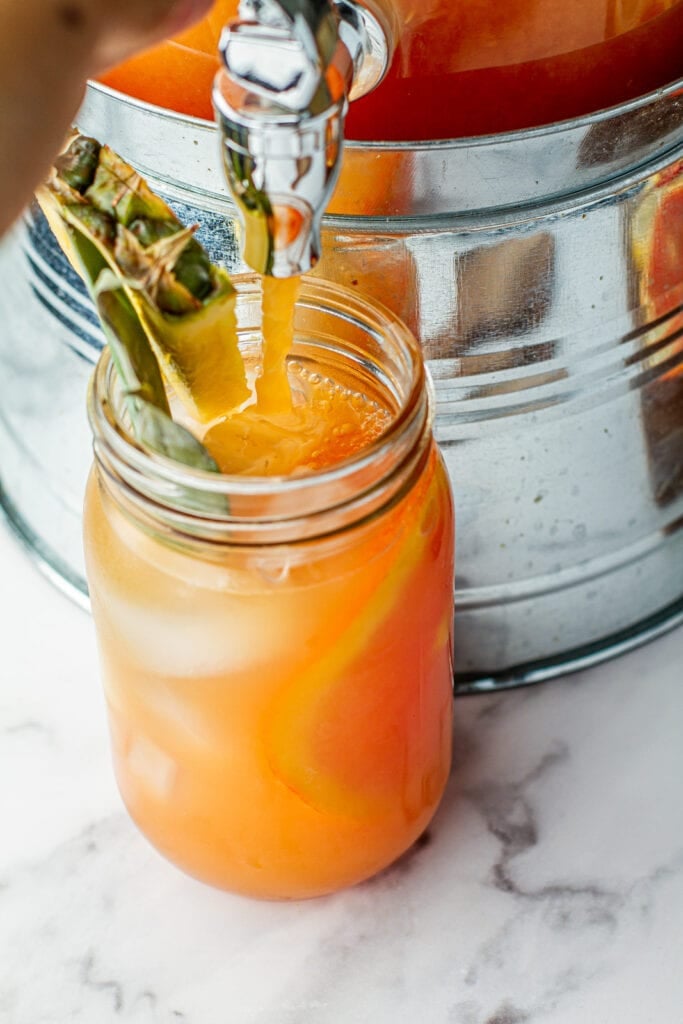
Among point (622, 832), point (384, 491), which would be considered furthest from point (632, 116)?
point (622, 832)

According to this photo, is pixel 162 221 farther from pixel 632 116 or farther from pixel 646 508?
pixel 646 508

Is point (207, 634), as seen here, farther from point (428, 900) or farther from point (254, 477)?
point (428, 900)

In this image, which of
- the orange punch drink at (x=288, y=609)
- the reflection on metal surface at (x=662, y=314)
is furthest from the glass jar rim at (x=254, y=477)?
the reflection on metal surface at (x=662, y=314)

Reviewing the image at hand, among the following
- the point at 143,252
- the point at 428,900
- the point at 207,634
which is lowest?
the point at 428,900

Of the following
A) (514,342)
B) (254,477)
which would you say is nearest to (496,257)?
(514,342)

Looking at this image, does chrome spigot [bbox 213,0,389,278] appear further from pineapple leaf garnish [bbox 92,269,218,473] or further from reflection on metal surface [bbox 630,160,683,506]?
reflection on metal surface [bbox 630,160,683,506]

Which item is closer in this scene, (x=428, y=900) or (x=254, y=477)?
(x=254, y=477)

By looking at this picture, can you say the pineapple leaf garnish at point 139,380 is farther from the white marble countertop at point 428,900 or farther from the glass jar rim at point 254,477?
the white marble countertop at point 428,900

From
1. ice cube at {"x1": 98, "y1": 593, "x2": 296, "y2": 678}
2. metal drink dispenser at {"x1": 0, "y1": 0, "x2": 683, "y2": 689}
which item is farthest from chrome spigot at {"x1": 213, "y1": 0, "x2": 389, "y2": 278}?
ice cube at {"x1": 98, "y1": 593, "x2": 296, "y2": 678}
